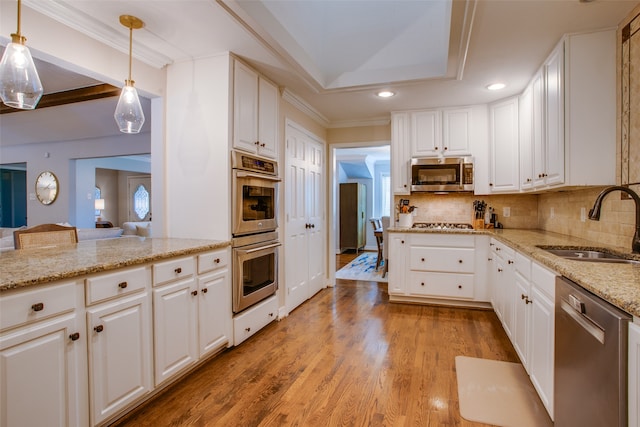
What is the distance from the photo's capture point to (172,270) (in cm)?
205

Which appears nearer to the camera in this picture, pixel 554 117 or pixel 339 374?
pixel 339 374

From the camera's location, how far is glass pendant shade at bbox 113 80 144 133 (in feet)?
7.04

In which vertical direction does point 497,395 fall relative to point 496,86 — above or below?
below

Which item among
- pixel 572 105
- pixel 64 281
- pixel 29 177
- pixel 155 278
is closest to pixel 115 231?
pixel 155 278

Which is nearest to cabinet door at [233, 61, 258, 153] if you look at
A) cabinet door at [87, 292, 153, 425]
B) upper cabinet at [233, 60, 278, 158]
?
upper cabinet at [233, 60, 278, 158]

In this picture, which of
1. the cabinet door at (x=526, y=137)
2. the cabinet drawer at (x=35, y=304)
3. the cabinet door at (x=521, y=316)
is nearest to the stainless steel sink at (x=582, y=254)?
the cabinet door at (x=521, y=316)

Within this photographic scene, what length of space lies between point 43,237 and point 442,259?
3.63 m

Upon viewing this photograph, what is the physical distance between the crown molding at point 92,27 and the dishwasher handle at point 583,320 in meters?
3.01

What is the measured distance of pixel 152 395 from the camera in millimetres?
1975

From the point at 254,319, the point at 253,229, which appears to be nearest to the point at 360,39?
the point at 253,229

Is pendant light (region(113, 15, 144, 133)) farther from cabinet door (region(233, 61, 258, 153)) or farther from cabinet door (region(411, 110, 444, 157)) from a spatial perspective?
cabinet door (region(411, 110, 444, 157))

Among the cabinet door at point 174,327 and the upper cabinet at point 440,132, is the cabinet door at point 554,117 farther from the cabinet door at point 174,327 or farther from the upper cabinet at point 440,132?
the cabinet door at point 174,327

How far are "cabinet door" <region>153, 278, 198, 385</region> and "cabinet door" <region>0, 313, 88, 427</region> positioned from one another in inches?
17.6

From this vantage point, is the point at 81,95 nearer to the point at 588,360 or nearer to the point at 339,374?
the point at 339,374
